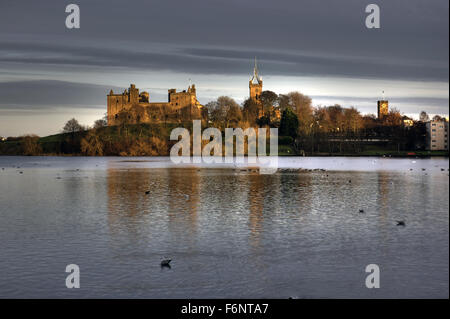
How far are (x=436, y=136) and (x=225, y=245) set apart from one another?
13527 cm

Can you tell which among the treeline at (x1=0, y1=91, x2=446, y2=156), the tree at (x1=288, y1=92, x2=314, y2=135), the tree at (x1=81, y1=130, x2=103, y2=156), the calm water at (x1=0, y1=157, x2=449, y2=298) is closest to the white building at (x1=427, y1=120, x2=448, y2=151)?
the treeline at (x1=0, y1=91, x2=446, y2=156)

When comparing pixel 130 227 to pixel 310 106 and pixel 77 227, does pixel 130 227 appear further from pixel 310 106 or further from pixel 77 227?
pixel 310 106

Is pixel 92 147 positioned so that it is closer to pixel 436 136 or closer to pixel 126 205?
pixel 436 136

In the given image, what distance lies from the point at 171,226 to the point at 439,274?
9.63 meters

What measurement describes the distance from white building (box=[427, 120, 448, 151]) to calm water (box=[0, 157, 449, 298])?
115187 millimetres

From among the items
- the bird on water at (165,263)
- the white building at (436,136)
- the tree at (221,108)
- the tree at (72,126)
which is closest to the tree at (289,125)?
the tree at (221,108)

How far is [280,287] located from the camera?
11117mm

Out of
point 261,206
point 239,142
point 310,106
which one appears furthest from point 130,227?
point 310,106

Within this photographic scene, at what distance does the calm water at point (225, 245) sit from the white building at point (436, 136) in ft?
378

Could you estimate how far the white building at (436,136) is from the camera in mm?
133625

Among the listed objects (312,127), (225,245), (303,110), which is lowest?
(225,245)

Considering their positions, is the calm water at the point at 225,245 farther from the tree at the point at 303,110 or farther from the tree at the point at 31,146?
the tree at the point at 31,146

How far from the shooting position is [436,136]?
136 metres

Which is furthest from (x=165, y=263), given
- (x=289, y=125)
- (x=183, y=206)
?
(x=289, y=125)
